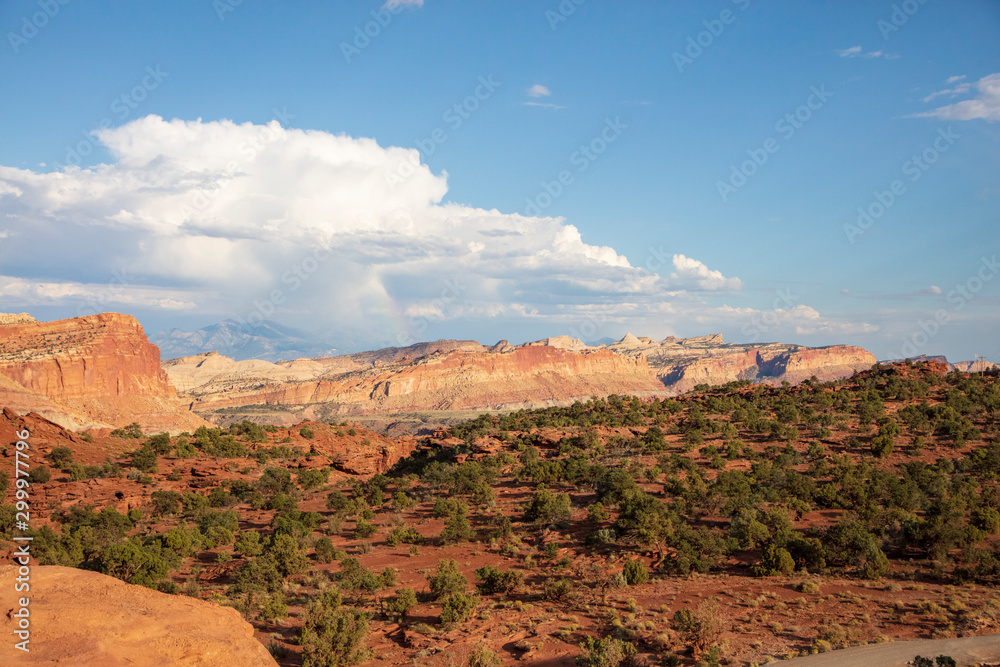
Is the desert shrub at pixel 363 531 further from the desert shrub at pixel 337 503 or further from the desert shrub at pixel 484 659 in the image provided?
the desert shrub at pixel 484 659

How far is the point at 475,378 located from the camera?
158 meters

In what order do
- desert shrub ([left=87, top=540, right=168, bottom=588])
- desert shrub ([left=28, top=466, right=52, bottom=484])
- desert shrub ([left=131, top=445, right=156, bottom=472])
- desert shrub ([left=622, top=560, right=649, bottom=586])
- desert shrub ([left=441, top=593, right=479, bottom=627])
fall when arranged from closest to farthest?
desert shrub ([left=441, top=593, right=479, bottom=627]) < desert shrub ([left=622, top=560, right=649, bottom=586]) < desert shrub ([left=87, top=540, right=168, bottom=588]) < desert shrub ([left=28, top=466, right=52, bottom=484]) < desert shrub ([left=131, top=445, right=156, bottom=472])

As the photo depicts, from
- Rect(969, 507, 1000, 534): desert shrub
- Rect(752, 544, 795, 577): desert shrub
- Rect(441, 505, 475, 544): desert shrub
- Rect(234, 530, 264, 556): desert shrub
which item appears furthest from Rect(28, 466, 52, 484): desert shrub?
Rect(969, 507, 1000, 534): desert shrub

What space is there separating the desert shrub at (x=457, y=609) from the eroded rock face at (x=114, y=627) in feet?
25.1

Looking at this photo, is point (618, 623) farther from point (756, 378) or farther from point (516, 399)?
point (756, 378)

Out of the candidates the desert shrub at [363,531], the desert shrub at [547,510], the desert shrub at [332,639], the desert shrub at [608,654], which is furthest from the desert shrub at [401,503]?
the desert shrub at [608,654]

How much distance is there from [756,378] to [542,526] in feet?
569

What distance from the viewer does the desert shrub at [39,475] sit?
36156 millimetres

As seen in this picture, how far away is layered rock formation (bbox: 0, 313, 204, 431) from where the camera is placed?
2657 inches

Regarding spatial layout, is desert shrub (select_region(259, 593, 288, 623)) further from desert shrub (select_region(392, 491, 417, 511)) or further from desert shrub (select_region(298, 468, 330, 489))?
desert shrub (select_region(298, 468, 330, 489))

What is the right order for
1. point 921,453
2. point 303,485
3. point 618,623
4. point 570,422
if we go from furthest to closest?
point 570,422
point 303,485
point 921,453
point 618,623

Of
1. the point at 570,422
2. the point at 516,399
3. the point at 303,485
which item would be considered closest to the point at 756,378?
the point at 516,399

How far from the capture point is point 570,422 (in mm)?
54500

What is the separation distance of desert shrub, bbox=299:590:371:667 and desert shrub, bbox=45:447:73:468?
110ft
